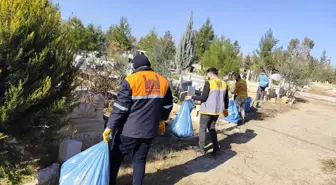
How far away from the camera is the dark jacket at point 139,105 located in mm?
2996

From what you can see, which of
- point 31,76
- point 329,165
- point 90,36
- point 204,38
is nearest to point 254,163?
point 329,165

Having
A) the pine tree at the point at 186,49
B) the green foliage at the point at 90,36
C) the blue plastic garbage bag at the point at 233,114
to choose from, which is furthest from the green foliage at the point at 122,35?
the blue plastic garbage bag at the point at 233,114

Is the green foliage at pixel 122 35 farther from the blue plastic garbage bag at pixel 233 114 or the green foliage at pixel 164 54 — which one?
the blue plastic garbage bag at pixel 233 114

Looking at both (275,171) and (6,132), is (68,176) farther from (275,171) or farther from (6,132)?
(275,171)

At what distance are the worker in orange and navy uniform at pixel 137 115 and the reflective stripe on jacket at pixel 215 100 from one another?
187cm

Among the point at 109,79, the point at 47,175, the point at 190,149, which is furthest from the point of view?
the point at 109,79

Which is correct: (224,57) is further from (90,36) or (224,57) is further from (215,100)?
(215,100)

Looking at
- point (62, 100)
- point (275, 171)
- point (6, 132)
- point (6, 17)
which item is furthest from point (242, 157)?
point (6, 17)

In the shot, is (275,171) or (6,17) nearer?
(6,17)

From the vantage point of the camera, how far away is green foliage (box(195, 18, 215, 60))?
103 ft

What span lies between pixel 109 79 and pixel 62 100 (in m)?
4.59

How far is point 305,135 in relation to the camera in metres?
8.58

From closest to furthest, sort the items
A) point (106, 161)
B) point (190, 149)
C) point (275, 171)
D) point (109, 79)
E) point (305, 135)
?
point (106, 161) → point (275, 171) → point (190, 149) → point (109, 79) → point (305, 135)

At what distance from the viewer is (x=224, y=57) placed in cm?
2361
